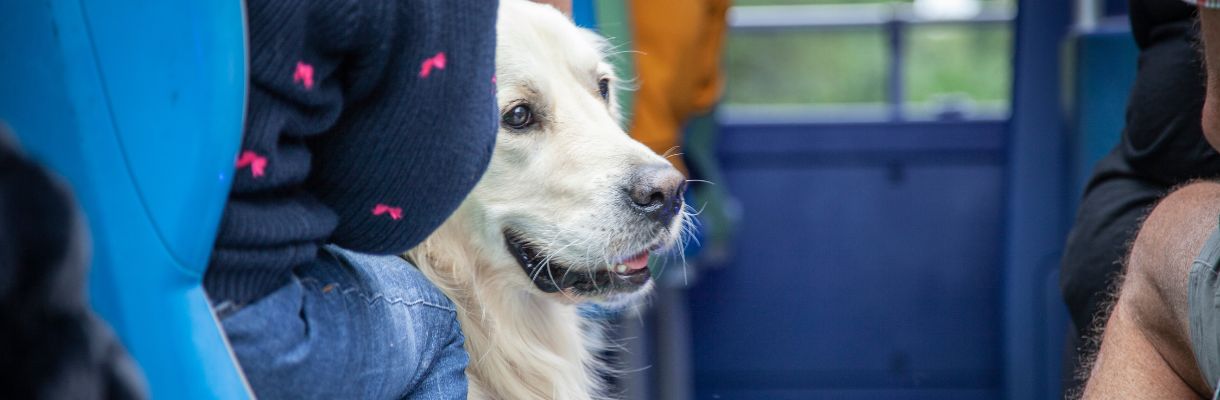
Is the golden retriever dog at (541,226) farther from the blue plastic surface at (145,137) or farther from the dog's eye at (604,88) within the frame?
the blue plastic surface at (145,137)

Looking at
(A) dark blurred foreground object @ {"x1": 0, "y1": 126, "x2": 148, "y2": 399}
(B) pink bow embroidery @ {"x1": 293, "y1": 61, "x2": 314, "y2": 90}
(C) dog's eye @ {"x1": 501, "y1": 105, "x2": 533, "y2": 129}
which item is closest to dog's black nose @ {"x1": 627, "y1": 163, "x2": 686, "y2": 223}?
(C) dog's eye @ {"x1": 501, "y1": 105, "x2": 533, "y2": 129}

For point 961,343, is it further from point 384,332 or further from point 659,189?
point 384,332

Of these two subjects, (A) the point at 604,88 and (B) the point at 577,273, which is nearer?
(B) the point at 577,273

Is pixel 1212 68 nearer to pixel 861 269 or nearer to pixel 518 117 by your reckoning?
pixel 518 117

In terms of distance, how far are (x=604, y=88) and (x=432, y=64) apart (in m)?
0.93

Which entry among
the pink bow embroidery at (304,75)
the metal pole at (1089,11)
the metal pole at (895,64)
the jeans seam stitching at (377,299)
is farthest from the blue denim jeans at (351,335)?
the metal pole at (895,64)

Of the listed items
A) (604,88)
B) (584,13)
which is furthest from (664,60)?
(604,88)

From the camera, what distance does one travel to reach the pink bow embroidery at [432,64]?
35.6 inches

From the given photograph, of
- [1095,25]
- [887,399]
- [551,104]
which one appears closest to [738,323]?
[887,399]

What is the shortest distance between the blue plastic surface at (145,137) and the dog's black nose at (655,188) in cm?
78

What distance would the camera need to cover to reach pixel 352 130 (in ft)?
3.10

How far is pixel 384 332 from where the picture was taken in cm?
100

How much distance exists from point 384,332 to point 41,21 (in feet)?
1.25

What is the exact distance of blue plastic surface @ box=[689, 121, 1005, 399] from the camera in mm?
3160
